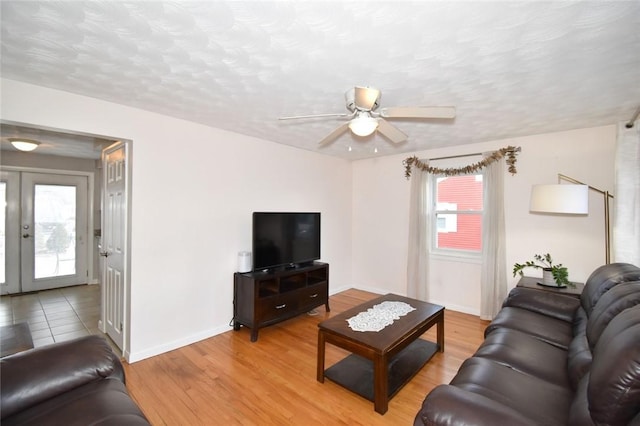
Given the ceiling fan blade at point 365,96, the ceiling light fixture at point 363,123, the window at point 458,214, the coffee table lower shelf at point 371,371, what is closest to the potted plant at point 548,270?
the window at point 458,214

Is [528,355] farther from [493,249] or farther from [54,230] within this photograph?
[54,230]

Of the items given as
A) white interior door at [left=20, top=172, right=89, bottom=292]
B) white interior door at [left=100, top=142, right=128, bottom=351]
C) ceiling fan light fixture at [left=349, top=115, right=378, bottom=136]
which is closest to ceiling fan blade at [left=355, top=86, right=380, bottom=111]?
ceiling fan light fixture at [left=349, top=115, right=378, bottom=136]

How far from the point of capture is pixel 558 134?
3400 mm

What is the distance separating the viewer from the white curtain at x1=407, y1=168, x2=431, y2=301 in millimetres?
4344

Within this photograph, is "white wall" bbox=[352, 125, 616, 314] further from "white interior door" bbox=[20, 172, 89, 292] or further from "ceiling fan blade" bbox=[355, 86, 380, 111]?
"white interior door" bbox=[20, 172, 89, 292]

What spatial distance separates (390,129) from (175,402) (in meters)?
2.69

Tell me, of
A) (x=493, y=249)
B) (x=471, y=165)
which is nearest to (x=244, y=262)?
(x=493, y=249)

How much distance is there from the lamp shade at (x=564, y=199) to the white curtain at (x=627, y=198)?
0.33 metres

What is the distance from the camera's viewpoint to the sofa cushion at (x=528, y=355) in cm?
172

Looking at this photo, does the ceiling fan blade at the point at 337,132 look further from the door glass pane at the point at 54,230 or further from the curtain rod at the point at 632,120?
the door glass pane at the point at 54,230

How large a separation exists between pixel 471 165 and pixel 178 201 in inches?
151

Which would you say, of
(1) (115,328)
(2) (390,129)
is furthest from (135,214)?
(2) (390,129)

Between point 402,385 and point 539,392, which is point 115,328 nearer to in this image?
point 402,385

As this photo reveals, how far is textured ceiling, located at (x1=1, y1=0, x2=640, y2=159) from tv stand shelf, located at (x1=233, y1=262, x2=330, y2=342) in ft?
6.18
